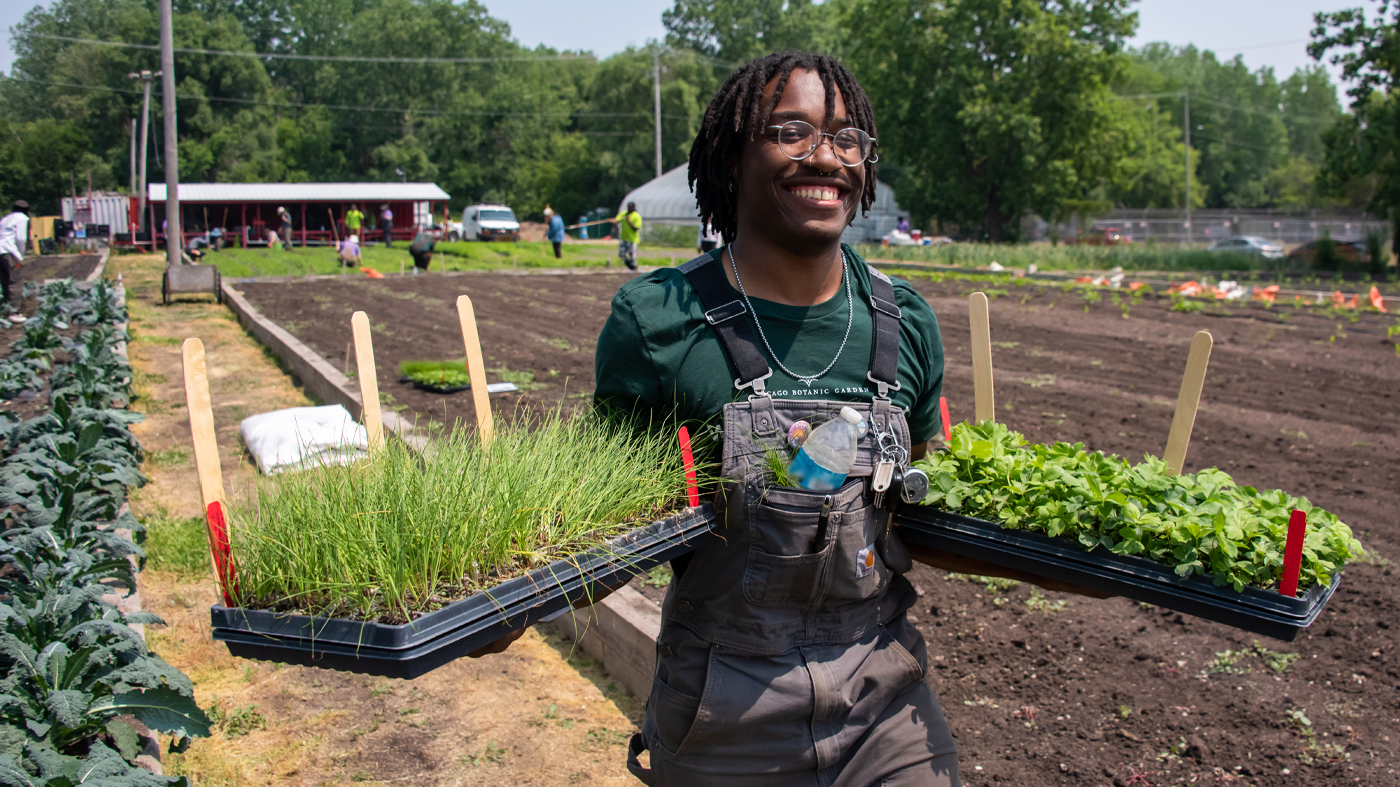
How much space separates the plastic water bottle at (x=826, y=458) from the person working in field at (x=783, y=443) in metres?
0.02

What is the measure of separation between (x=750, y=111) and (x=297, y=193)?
1747 inches

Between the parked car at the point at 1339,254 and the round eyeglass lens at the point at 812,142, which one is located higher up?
the parked car at the point at 1339,254

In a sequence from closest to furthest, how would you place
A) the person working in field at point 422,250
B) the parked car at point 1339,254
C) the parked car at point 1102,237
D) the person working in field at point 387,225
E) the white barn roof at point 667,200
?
the person working in field at point 422,250
the parked car at point 1339,254
the person working in field at point 387,225
the parked car at point 1102,237
the white barn roof at point 667,200

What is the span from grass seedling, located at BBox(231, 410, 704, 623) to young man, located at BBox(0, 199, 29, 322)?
50.0ft

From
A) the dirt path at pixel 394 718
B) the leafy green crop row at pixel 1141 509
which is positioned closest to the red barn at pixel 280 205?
the dirt path at pixel 394 718

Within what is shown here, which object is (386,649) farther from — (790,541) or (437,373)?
(437,373)

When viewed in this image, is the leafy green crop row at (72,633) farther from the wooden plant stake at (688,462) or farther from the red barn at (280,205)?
the red barn at (280,205)

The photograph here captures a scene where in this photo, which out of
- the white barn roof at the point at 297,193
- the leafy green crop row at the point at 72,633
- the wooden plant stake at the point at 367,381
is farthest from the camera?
the white barn roof at the point at 297,193

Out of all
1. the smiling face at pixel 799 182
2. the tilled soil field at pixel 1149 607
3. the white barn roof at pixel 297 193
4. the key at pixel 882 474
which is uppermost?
the white barn roof at pixel 297 193

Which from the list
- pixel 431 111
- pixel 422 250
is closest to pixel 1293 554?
pixel 422 250

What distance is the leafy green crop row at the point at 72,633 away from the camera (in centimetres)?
291

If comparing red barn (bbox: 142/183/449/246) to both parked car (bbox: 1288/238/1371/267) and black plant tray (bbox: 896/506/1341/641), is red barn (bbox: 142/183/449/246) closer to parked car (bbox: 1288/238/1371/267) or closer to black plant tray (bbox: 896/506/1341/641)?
parked car (bbox: 1288/238/1371/267)

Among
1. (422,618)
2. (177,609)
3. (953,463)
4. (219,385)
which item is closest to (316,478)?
(422,618)

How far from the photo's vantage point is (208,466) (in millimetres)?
1941
